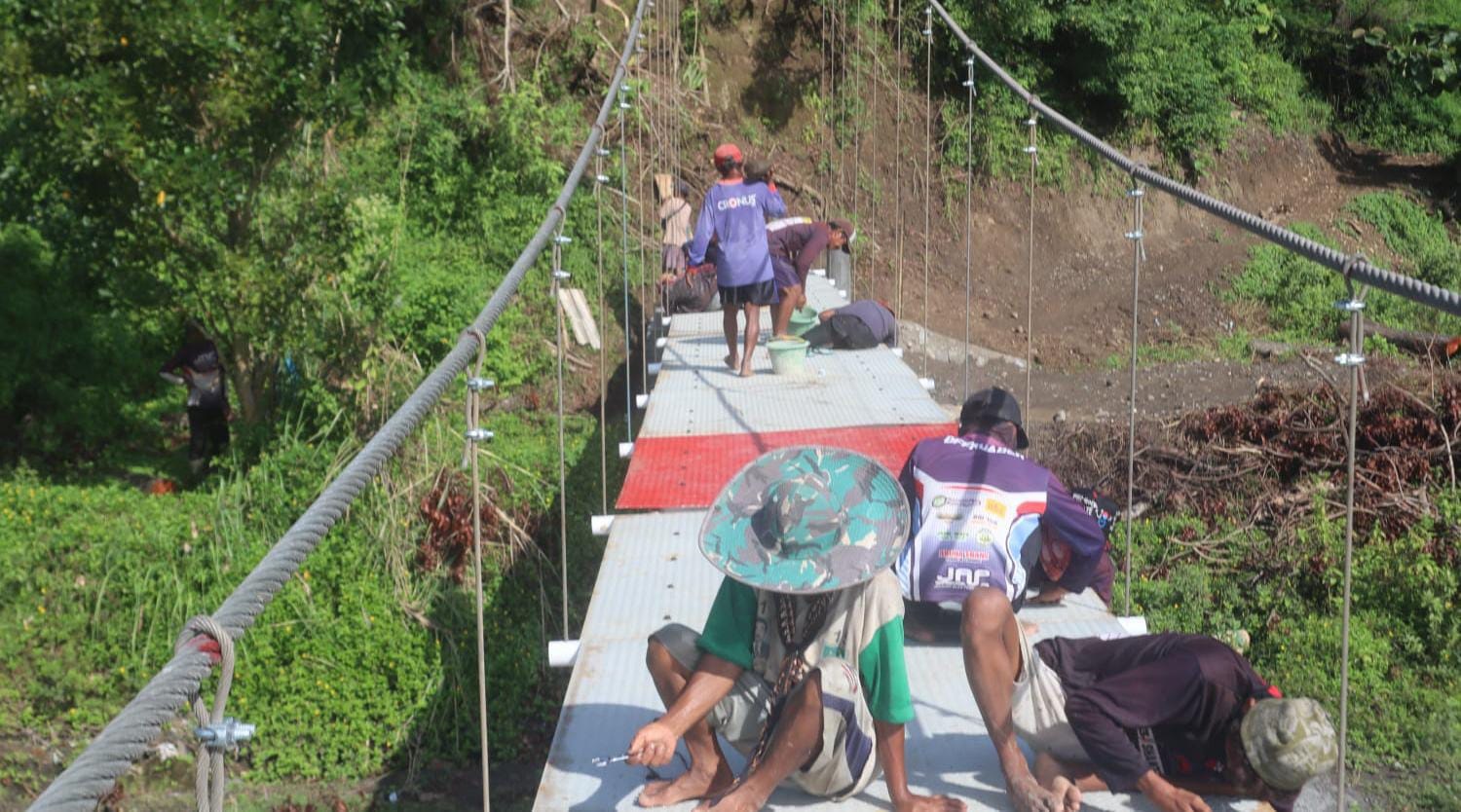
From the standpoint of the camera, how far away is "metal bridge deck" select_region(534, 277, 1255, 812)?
2.40 metres

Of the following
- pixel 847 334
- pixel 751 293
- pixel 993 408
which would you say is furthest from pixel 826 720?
pixel 847 334

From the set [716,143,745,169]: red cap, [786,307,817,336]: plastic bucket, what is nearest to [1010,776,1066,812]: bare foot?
[716,143,745,169]: red cap

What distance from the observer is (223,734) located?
1.04 meters

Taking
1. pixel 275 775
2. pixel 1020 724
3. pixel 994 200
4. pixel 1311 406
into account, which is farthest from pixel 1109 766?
pixel 994 200

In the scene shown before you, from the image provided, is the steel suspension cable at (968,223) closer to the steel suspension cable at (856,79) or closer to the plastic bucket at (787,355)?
the plastic bucket at (787,355)

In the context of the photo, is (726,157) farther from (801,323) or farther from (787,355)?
(801,323)

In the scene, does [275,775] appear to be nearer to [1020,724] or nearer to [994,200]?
[1020,724]

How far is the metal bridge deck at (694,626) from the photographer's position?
2404 mm

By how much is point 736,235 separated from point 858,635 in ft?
9.75

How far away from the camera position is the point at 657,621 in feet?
10.4

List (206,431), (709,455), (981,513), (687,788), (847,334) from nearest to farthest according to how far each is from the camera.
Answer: (687,788)
(981,513)
(709,455)
(847,334)
(206,431)

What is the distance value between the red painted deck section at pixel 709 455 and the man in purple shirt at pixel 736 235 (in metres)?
0.75

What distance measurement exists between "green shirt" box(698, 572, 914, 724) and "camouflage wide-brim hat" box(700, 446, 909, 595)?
70 millimetres

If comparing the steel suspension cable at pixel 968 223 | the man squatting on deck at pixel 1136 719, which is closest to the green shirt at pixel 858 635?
the man squatting on deck at pixel 1136 719
